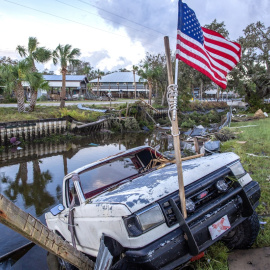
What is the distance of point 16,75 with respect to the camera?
62.4 ft

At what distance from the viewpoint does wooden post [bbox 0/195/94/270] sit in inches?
80.1

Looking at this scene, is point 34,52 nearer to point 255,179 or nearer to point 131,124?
point 131,124

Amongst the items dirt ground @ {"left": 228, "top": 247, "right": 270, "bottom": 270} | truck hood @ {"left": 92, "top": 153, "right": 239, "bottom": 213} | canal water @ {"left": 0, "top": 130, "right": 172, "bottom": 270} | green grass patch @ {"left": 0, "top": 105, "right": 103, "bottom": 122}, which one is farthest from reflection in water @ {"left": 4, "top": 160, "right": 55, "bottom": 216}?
green grass patch @ {"left": 0, "top": 105, "right": 103, "bottom": 122}

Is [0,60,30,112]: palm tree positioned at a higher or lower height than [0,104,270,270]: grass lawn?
higher

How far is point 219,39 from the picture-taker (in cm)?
390

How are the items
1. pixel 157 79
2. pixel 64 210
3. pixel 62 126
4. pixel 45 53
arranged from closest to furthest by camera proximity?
pixel 64 210 → pixel 62 126 → pixel 45 53 → pixel 157 79

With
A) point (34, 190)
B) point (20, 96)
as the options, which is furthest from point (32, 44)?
point (34, 190)

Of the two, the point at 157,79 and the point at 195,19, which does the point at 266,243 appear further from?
the point at 157,79

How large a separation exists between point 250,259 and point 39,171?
361 inches

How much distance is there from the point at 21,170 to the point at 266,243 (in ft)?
32.2

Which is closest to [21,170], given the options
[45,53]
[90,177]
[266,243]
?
[90,177]

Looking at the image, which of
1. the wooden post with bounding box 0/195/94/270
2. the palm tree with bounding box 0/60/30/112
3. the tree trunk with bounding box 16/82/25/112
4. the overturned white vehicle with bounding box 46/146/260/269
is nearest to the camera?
the wooden post with bounding box 0/195/94/270

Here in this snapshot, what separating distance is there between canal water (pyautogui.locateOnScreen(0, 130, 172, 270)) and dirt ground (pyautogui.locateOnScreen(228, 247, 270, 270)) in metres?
3.27

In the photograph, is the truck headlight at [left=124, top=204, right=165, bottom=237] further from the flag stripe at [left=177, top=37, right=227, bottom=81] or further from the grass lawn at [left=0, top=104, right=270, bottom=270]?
the flag stripe at [left=177, top=37, right=227, bottom=81]
